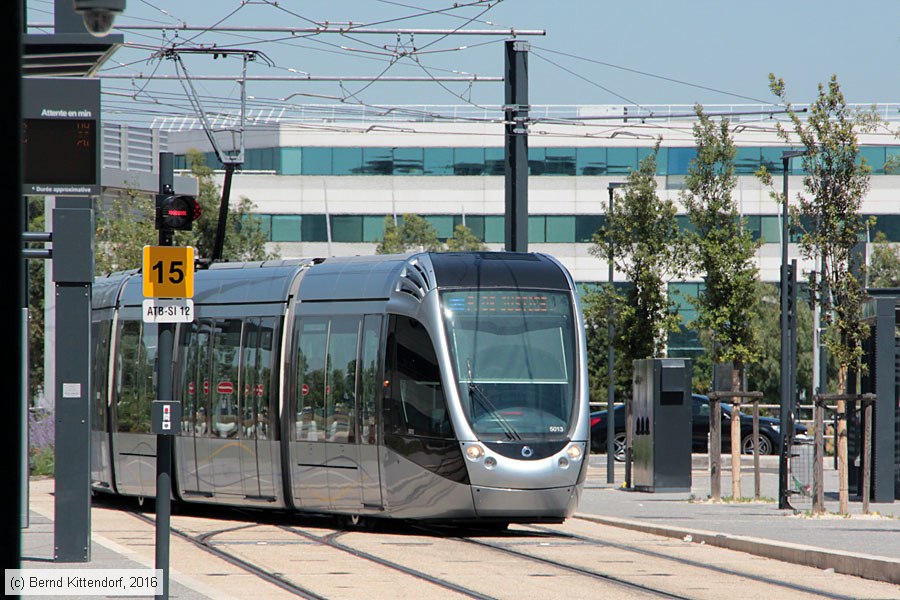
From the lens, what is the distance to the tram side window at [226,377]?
1869cm

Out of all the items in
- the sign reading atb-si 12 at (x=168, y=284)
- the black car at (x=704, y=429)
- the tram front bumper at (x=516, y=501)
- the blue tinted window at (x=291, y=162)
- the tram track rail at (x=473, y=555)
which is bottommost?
the black car at (x=704, y=429)

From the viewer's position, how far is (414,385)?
645 inches

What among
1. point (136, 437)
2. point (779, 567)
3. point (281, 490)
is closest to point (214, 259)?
point (136, 437)

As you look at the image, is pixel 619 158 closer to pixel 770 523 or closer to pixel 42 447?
pixel 42 447

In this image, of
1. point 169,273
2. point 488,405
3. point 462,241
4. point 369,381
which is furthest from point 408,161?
point 169,273

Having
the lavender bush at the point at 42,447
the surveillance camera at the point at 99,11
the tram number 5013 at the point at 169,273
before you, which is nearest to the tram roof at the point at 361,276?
the tram number 5013 at the point at 169,273

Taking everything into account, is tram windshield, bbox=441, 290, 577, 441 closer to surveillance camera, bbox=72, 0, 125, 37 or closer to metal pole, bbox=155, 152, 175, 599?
metal pole, bbox=155, 152, 175, 599

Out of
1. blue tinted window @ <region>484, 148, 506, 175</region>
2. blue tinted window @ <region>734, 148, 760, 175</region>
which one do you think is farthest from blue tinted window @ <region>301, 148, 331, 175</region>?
blue tinted window @ <region>734, 148, 760, 175</region>

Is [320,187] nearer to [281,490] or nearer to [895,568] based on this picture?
[281,490]

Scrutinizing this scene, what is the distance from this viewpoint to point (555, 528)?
60.8 ft

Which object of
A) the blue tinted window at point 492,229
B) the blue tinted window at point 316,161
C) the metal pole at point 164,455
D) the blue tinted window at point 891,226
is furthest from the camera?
the blue tinted window at point 316,161

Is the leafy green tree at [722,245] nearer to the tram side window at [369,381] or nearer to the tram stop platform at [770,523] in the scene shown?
the tram stop platform at [770,523]

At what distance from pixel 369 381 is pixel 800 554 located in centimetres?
517

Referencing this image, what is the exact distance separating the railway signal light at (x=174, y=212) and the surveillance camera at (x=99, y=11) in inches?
Result: 178
